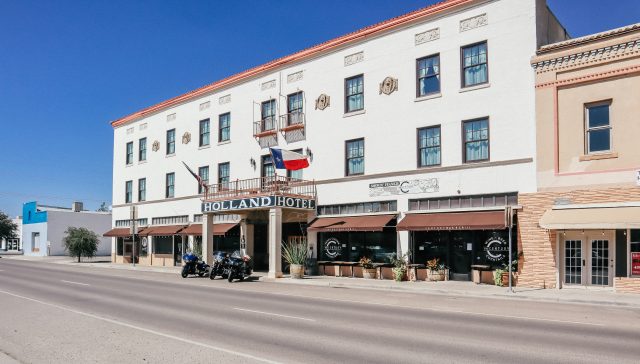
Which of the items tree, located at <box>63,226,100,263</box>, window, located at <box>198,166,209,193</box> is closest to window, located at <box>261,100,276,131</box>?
window, located at <box>198,166,209,193</box>

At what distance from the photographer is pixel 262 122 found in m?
31.6

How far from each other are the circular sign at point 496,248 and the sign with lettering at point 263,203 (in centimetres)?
985

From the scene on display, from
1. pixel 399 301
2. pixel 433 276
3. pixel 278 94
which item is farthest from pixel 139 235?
pixel 399 301

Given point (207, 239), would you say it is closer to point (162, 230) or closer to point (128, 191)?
point (162, 230)

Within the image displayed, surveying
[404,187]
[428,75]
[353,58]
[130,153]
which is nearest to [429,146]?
[404,187]

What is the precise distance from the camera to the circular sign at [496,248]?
21.0 meters

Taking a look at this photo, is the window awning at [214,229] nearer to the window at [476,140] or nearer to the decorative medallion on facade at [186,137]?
the decorative medallion on facade at [186,137]

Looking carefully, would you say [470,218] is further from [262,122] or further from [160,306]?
[262,122]

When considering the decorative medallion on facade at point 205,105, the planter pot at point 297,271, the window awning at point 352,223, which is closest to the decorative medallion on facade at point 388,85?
the window awning at point 352,223

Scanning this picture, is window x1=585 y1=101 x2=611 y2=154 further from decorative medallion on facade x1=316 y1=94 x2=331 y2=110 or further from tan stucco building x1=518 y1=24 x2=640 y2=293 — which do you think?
decorative medallion on facade x1=316 y1=94 x2=331 y2=110

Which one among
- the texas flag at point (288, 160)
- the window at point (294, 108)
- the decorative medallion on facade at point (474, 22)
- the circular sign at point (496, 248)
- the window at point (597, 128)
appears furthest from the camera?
the window at point (294, 108)

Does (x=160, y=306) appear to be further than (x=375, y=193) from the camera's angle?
No

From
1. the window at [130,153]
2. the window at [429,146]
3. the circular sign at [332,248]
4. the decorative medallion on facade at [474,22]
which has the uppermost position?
the decorative medallion on facade at [474,22]

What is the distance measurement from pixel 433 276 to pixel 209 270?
38.9 ft
